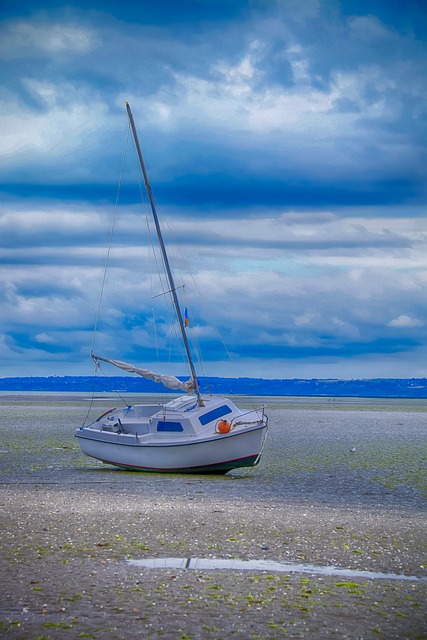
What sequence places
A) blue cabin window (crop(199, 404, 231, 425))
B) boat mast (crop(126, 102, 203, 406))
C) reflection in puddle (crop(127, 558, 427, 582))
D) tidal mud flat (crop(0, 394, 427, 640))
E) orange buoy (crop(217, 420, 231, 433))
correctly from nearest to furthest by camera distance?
tidal mud flat (crop(0, 394, 427, 640))
reflection in puddle (crop(127, 558, 427, 582))
orange buoy (crop(217, 420, 231, 433))
blue cabin window (crop(199, 404, 231, 425))
boat mast (crop(126, 102, 203, 406))

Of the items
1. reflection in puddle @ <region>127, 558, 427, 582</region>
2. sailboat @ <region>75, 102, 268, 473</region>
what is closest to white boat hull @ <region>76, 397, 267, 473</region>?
sailboat @ <region>75, 102, 268, 473</region>

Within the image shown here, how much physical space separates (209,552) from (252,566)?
1.46 metres

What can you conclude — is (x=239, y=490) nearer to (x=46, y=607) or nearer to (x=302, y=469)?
(x=302, y=469)

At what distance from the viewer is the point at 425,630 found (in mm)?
12250

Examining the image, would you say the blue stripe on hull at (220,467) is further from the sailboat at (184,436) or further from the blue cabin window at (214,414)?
the blue cabin window at (214,414)

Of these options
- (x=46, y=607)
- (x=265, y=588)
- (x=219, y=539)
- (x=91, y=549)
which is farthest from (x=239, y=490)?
(x=46, y=607)

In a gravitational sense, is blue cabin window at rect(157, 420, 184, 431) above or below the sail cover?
below

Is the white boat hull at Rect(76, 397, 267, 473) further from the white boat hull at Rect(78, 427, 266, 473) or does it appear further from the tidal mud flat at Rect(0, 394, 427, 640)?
the tidal mud flat at Rect(0, 394, 427, 640)

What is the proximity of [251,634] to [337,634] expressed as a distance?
1.19 m

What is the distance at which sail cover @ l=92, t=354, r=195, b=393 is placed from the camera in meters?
37.2

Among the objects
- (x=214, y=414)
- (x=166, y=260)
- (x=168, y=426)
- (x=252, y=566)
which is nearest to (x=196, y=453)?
(x=168, y=426)

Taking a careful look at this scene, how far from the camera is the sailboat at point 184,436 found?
33375 mm

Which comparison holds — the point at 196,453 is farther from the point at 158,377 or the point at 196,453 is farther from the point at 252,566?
the point at 252,566

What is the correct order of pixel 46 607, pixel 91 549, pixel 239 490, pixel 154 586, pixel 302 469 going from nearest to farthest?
pixel 46 607
pixel 154 586
pixel 91 549
pixel 239 490
pixel 302 469
